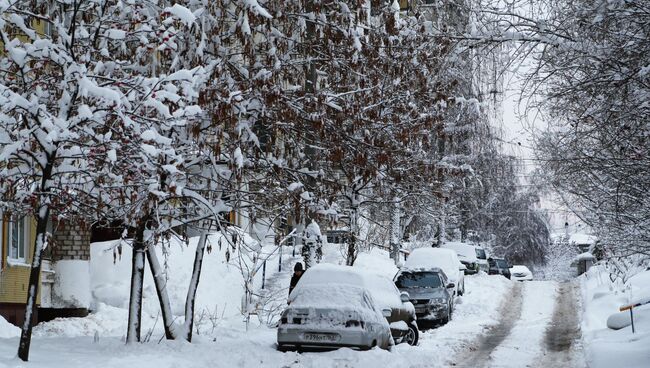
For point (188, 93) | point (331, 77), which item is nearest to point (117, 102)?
point (188, 93)

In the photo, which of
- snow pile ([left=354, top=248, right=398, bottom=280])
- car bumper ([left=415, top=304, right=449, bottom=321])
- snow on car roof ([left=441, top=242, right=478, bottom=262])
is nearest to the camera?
car bumper ([left=415, top=304, right=449, bottom=321])

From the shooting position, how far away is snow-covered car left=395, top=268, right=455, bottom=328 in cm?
2439

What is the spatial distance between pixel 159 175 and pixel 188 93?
1.55 m

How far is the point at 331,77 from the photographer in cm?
1606

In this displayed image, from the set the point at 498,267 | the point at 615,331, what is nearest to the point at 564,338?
the point at 615,331

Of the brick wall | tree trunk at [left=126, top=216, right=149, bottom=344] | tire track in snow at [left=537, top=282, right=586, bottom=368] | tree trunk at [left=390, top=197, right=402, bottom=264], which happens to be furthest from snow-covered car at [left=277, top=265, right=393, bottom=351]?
tree trunk at [left=390, top=197, right=402, bottom=264]

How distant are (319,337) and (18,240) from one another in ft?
28.4

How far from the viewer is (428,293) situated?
A: 25078mm

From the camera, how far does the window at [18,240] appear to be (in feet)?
63.5

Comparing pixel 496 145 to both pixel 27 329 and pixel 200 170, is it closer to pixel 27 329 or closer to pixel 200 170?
pixel 200 170

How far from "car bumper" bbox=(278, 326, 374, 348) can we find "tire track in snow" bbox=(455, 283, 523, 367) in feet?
8.58

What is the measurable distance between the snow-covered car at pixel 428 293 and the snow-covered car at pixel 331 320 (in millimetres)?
8975

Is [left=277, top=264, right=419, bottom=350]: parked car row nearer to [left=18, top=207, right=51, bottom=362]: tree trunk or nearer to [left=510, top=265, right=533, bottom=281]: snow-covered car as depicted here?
[left=18, top=207, right=51, bottom=362]: tree trunk

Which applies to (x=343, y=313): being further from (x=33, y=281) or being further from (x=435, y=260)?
(x=435, y=260)
